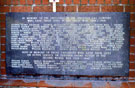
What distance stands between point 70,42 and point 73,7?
59 centimetres

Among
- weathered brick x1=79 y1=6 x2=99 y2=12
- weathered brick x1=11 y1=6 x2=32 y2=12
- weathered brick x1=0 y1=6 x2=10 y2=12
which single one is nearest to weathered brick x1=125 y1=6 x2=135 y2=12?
weathered brick x1=79 y1=6 x2=99 y2=12

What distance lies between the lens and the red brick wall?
A: 2.50m

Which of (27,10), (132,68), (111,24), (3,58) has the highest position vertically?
(27,10)

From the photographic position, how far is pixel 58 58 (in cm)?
253

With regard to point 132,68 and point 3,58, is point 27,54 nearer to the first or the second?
point 3,58

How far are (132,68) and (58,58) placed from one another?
4.08 ft

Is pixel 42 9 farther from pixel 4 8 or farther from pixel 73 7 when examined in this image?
pixel 4 8

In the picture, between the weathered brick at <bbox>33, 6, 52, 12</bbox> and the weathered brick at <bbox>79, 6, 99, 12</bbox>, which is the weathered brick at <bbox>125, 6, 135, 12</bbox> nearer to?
the weathered brick at <bbox>79, 6, 99, 12</bbox>

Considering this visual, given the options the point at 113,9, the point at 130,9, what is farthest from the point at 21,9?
the point at 130,9

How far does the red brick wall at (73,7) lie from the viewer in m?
2.50

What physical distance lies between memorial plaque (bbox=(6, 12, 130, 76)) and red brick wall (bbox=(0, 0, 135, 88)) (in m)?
0.09

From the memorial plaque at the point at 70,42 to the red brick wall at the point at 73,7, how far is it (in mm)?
93

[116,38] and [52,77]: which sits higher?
[116,38]

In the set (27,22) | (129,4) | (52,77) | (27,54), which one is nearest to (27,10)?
(27,22)
